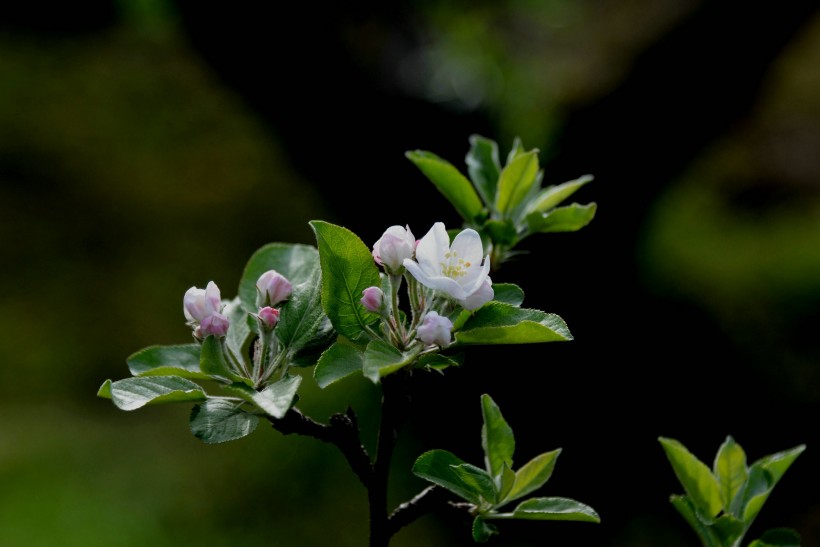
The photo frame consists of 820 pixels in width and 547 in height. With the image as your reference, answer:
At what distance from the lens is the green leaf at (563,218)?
57 centimetres

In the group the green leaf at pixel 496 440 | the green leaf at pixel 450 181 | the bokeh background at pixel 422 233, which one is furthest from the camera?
the bokeh background at pixel 422 233

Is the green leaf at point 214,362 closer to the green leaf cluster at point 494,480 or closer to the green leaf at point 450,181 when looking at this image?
the green leaf cluster at point 494,480

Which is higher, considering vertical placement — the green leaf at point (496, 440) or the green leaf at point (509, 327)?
the green leaf at point (509, 327)

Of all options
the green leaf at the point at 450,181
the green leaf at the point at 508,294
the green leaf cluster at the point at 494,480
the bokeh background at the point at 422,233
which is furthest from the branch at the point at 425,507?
the bokeh background at the point at 422,233

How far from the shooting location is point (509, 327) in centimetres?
39

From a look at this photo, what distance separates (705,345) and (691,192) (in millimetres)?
511

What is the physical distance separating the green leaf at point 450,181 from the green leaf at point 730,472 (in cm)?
24

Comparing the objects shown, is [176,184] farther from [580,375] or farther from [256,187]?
[580,375]

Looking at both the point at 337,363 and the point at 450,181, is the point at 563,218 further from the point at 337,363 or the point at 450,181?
the point at 337,363

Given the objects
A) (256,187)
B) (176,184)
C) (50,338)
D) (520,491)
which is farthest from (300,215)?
(520,491)

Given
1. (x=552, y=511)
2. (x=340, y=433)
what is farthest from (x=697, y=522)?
(x=340, y=433)

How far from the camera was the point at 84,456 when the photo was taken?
1705 mm

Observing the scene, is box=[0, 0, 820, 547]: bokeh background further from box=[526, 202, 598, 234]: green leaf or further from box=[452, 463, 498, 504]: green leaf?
box=[452, 463, 498, 504]: green leaf

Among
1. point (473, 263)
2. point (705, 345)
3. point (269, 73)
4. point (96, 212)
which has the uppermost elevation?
point (269, 73)
